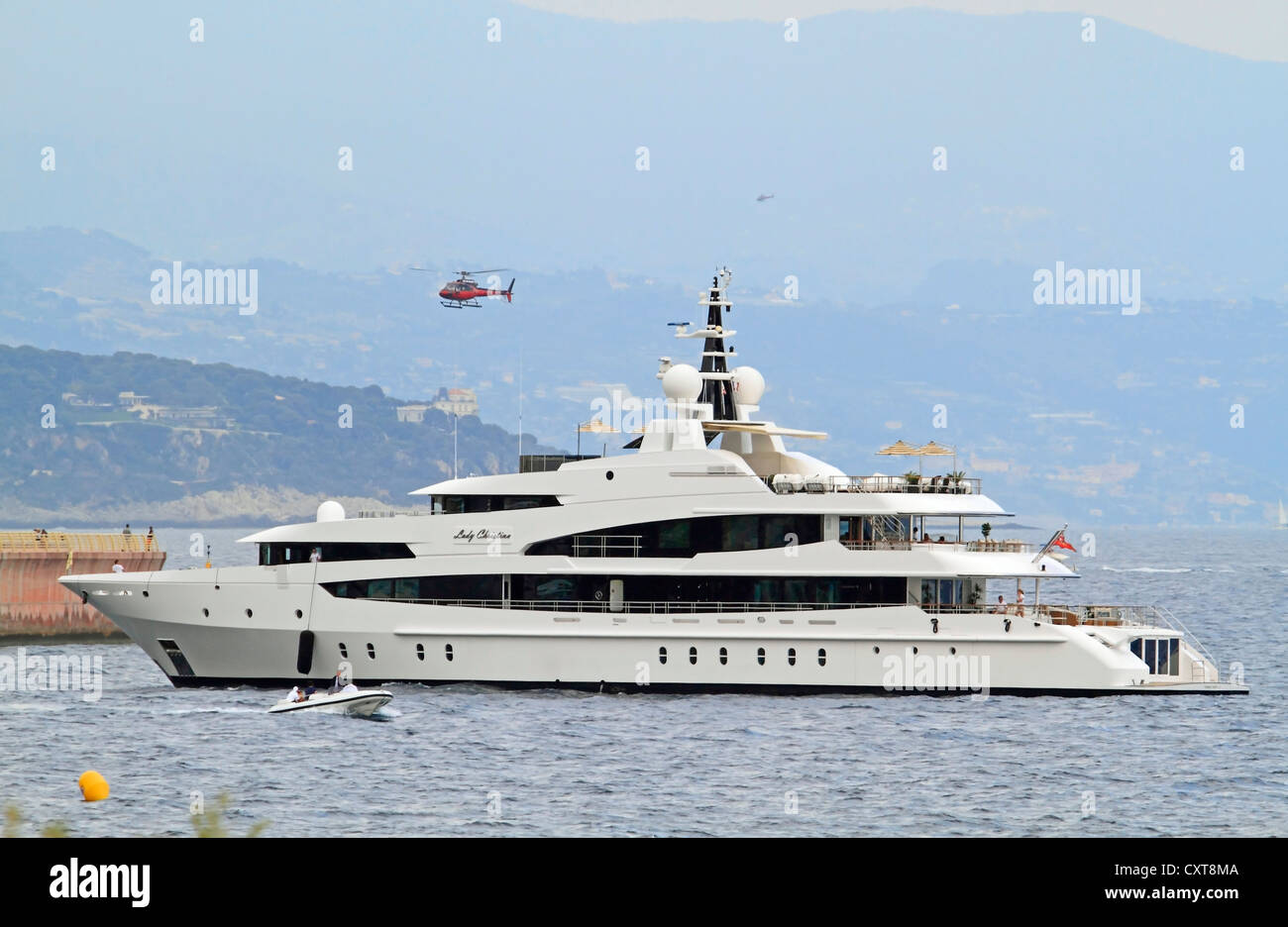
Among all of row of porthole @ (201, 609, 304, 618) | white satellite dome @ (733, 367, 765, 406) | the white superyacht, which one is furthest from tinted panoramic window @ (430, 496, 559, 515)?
white satellite dome @ (733, 367, 765, 406)

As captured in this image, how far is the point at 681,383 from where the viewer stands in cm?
3853

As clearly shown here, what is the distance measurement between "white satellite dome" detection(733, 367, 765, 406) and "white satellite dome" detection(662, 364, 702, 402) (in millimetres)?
1973

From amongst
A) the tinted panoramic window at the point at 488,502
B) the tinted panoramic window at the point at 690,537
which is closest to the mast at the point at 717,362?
the tinted panoramic window at the point at 690,537

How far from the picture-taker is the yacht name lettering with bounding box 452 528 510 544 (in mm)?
36656

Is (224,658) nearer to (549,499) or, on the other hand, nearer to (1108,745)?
(549,499)

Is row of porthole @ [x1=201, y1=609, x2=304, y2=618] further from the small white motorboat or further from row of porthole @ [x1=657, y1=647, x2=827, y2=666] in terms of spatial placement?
row of porthole @ [x1=657, y1=647, x2=827, y2=666]

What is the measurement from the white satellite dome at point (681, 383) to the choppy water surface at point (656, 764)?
723 cm

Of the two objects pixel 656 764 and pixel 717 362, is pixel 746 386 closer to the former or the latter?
pixel 717 362

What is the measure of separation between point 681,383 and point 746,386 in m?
2.58

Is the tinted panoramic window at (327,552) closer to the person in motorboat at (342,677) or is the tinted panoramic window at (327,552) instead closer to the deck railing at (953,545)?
the person in motorboat at (342,677)

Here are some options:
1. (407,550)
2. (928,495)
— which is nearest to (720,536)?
(928,495)

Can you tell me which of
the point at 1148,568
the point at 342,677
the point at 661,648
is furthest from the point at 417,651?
the point at 1148,568
